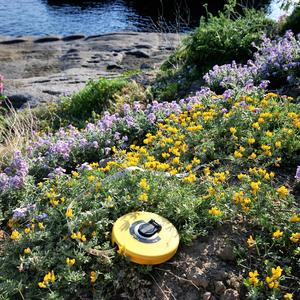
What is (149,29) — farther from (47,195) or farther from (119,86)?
(47,195)

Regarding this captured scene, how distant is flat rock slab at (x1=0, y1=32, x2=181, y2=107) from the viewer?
32.2 ft

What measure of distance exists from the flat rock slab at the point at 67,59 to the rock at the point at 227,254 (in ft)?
20.2

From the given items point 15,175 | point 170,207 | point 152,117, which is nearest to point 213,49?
point 152,117

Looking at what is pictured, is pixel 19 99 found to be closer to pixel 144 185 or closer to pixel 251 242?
pixel 144 185

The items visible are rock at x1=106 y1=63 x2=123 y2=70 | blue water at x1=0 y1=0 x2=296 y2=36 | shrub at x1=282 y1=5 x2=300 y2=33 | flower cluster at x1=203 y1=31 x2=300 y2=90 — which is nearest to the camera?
flower cluster at x1=203 y1=31 x2=300 y2=90

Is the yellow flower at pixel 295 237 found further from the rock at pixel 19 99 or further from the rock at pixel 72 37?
the rock at pixel 72 37

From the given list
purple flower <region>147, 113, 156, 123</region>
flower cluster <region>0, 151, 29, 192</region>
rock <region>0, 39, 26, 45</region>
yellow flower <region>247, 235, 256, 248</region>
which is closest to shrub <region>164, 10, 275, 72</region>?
purple flower <region>147, 113, 156, 123</region>

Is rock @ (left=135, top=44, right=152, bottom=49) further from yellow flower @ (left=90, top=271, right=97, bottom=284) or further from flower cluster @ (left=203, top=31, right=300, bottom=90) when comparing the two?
yellow flower @ (left=90, top=271, right=97, bottom=284)

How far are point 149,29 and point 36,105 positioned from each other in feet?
41.9

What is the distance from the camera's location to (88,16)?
2312 cm

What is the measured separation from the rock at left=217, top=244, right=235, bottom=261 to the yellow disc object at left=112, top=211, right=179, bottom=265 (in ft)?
1.19

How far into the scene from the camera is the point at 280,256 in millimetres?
3307

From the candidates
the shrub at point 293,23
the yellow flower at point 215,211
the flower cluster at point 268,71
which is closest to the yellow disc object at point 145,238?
the yellow flower at point 215,211

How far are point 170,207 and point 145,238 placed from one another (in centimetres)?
41
